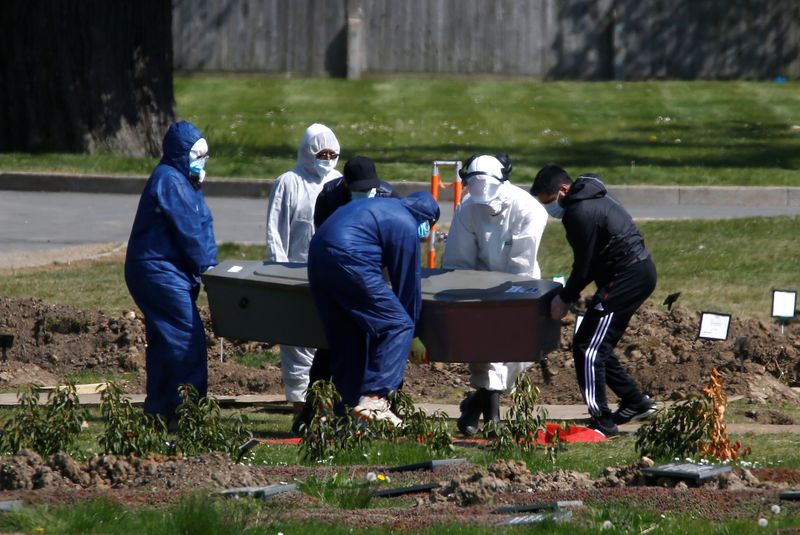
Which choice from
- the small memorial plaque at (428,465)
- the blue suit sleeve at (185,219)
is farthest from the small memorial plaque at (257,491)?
the blue suit sleeve at (185,219)

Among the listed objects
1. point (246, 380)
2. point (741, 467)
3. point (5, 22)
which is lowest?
point (246, 380)

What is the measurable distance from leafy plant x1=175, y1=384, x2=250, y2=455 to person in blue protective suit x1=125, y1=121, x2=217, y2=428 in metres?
1.38

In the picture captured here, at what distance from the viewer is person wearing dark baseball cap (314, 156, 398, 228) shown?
8.73 metres

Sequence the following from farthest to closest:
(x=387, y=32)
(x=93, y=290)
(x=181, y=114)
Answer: (x=387, y=32)
(x=181, y=114)
(x=93, y=290)

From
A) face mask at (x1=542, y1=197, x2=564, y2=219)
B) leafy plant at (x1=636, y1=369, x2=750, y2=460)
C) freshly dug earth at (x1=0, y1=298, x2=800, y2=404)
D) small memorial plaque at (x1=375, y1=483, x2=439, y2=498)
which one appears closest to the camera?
small memorial plaque at (x1=375, y1=483, x2=439, y2=498)

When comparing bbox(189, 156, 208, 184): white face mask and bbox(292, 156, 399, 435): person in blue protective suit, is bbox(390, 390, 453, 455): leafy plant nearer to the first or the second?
bbox(292, 156, 399, 435): person in blue protective suit

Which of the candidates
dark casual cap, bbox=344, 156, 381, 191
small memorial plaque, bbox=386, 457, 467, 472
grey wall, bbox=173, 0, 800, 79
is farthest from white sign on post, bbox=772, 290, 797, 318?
grey wall, bbox=173, 0, 800, 79

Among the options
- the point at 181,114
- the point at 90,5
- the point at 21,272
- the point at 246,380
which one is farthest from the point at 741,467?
the point at 181,114

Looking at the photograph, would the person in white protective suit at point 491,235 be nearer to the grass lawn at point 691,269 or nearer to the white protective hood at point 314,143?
the white protective hood at point 314,143

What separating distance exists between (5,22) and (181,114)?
15.8 ft

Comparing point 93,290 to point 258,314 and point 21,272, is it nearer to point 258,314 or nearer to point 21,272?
point 21,272

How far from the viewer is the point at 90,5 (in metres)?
19.3

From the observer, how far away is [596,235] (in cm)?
873

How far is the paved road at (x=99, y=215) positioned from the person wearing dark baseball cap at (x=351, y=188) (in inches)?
232
